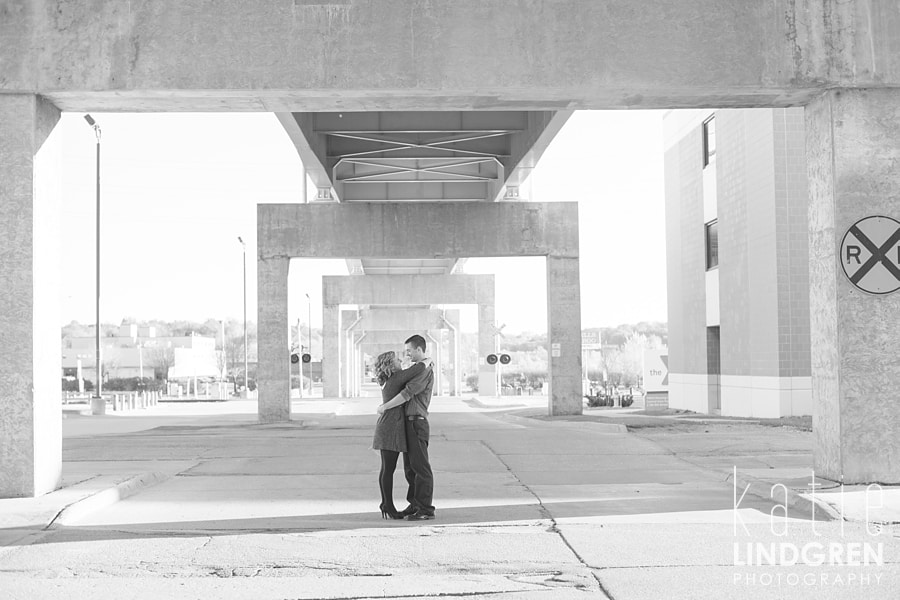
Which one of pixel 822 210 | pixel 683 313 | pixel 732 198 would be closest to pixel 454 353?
pixel 683 313

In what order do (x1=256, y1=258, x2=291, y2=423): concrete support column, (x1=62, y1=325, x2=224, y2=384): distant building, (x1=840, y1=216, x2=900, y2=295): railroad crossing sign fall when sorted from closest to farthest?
(x1=840, y1=216, x2=900, y2=295): railroad crossing sign → (x1=256, y1=258, x2=291, y2=423): concrete support column → (x1=62, y1=325, x2=224, y2=384): distant building

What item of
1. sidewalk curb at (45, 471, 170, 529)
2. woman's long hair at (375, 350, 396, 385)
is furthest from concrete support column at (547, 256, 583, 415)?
woman's long hair at (375, 350, 396, 385)

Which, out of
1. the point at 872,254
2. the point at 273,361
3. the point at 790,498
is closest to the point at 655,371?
the point at 273,361

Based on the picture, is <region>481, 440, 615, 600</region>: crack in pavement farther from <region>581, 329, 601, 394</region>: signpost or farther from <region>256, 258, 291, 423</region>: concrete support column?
<region>581, 329, 601, 394</region>: signpost

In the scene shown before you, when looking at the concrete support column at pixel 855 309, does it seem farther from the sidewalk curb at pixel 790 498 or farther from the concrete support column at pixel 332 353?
the concrete support column at pixel 332 353

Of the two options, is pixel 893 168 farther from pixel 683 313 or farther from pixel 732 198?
pixel 683 313

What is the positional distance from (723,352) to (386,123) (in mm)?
12314

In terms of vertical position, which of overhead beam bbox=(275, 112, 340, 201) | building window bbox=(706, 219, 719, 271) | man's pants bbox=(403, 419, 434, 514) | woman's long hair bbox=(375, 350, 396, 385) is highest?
overhead beam bbox=(275, 112, 340, 201)

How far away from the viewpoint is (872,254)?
37.4 ft

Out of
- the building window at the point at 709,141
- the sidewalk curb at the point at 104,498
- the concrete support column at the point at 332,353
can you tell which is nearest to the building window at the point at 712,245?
the building window at the point at 709,141

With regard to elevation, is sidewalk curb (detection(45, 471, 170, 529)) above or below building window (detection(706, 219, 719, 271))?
below

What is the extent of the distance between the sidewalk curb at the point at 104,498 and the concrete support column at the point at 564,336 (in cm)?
1893

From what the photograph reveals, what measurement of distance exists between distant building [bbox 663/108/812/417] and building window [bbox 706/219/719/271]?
1.3 inches

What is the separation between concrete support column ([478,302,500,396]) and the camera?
6278 centimetres
